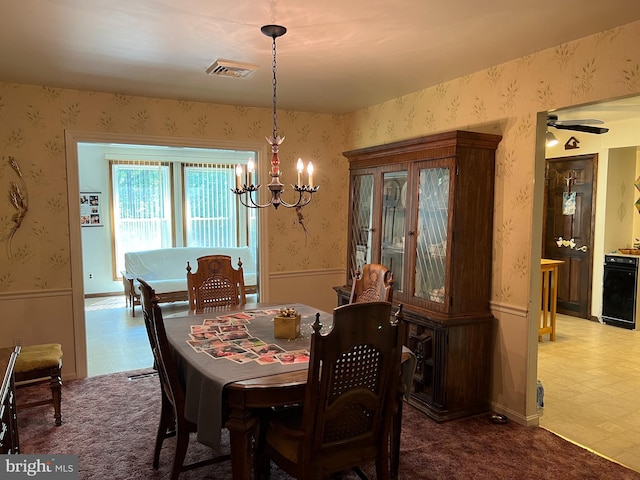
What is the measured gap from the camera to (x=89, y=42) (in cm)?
268

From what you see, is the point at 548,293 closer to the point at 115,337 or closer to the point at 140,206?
the point at 115,337

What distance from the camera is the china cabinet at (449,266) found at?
310 cm

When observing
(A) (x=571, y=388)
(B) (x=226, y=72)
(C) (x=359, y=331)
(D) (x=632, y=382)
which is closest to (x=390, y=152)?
(B) (x=226, y=72)

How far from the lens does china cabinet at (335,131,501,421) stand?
3.10 m

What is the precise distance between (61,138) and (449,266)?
10.5 ft

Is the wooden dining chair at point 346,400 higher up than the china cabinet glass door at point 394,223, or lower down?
lower down

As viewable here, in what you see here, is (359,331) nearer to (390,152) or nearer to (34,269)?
(390,152)

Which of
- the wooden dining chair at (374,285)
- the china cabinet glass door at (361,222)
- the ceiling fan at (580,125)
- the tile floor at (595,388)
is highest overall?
the ceiling fan at (580,125)

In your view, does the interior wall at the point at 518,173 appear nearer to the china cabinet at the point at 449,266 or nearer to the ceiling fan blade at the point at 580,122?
the china cabinet at the point at 449,266

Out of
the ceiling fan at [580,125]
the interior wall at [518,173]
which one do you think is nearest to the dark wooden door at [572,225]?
the ceiling fan at [580,125]

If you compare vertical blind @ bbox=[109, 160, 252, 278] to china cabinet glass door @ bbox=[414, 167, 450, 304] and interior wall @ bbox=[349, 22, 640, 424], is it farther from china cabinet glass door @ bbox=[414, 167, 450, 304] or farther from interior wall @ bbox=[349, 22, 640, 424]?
interior wall @ bbox=[349, 22, 640, 424]

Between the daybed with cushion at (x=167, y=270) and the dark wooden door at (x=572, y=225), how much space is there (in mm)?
4259

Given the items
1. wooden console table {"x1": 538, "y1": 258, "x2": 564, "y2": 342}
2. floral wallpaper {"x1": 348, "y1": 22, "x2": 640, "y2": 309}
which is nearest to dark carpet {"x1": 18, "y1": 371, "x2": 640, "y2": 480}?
floral wallpaper {"x1": 348, "y1": 22, "x2": 640, "y2": 309}

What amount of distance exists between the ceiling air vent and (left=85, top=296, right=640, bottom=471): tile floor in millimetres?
2681
